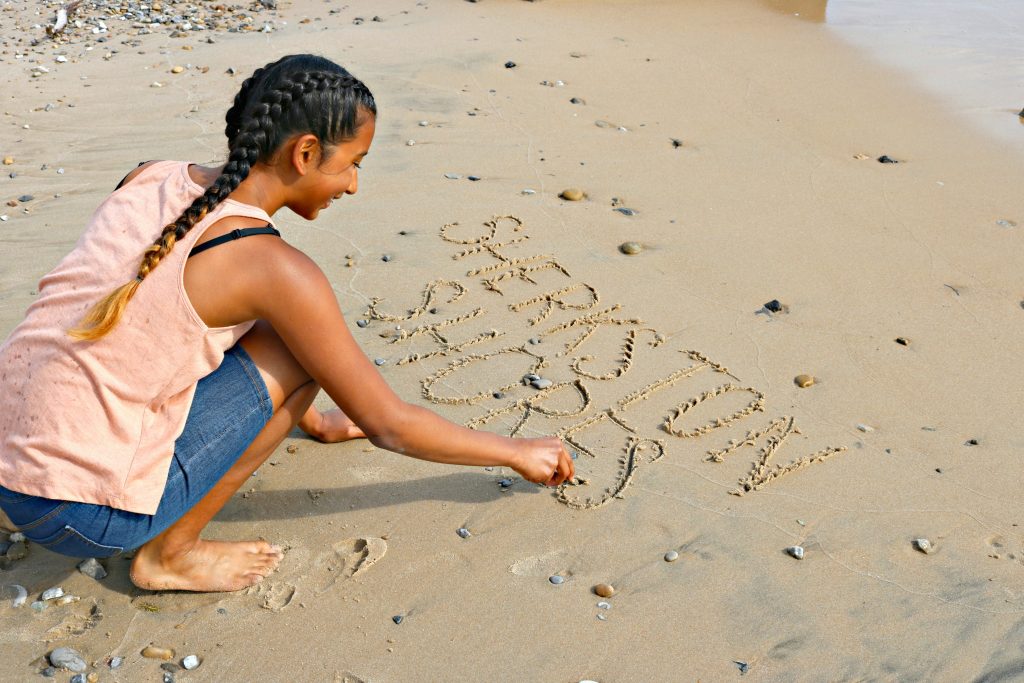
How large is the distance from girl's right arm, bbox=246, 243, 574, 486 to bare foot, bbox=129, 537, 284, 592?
1.83 feet

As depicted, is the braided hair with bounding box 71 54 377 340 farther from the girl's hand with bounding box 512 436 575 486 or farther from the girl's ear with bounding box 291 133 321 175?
the girl's hand with bounding box 512 436 575 486

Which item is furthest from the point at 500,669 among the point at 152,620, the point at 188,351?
the point at 188,351

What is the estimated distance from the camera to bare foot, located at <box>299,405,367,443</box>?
3178mm

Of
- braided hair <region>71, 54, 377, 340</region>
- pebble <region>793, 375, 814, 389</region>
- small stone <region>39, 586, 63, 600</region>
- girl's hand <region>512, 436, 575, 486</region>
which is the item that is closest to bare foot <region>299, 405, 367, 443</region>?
girl's hand <region>512, 436, 575, 486</region>

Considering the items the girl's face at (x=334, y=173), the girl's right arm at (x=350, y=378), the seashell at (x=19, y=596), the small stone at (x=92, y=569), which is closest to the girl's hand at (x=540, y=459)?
the girl's right arm at (x=350, y=378)

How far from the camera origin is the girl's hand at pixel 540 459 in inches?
104

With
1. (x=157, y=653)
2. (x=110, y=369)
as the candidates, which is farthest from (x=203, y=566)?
(x=110, y=369)

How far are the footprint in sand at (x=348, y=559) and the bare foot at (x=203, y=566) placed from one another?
15 cm

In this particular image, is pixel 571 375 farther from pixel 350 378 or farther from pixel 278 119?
pixel 278 119

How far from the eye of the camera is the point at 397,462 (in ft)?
10.3

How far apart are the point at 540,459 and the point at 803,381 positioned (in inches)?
53.8

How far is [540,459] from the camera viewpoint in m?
2.67

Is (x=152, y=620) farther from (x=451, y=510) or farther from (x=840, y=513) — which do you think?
(x=840, y=513)

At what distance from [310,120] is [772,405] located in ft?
6.62
